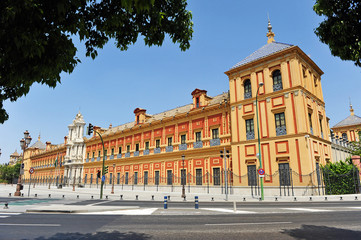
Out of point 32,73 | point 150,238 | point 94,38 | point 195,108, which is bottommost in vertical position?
point 150,238

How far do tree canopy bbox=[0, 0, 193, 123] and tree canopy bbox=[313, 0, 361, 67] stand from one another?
10.4 feet

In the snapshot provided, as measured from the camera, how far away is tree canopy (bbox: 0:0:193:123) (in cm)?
306

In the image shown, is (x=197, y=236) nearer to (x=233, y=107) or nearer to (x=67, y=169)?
(x=233, y=107)

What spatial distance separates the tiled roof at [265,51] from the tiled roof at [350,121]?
3856 centimetres

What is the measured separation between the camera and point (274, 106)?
22.5 metres

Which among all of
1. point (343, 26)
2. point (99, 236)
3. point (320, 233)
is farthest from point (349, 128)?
point (99, 236)

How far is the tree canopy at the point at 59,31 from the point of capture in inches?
121

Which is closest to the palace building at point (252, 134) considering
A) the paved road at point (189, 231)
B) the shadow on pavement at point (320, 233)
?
the paved road at point (189, 231)

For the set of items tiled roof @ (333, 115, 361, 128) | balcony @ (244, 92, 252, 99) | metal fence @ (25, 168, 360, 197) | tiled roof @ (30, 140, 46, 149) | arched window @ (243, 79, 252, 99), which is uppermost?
tiled roof @ (333, 115, 361, 128)

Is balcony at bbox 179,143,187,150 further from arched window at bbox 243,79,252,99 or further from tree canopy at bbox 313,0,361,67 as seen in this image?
tree canopy at bbox 313,0,361,67

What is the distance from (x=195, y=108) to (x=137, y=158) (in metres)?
12.6

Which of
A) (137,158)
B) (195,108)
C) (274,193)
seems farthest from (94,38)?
(137,158)

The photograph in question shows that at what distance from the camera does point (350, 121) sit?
5269 cm

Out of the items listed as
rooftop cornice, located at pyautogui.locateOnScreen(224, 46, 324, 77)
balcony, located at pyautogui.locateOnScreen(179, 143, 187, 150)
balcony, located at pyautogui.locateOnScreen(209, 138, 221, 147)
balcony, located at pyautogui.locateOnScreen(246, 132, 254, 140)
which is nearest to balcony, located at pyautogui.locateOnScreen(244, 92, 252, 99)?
rooftop cornice, located at pyautogui.locateOnScreen(224, 46, 324, 77)
